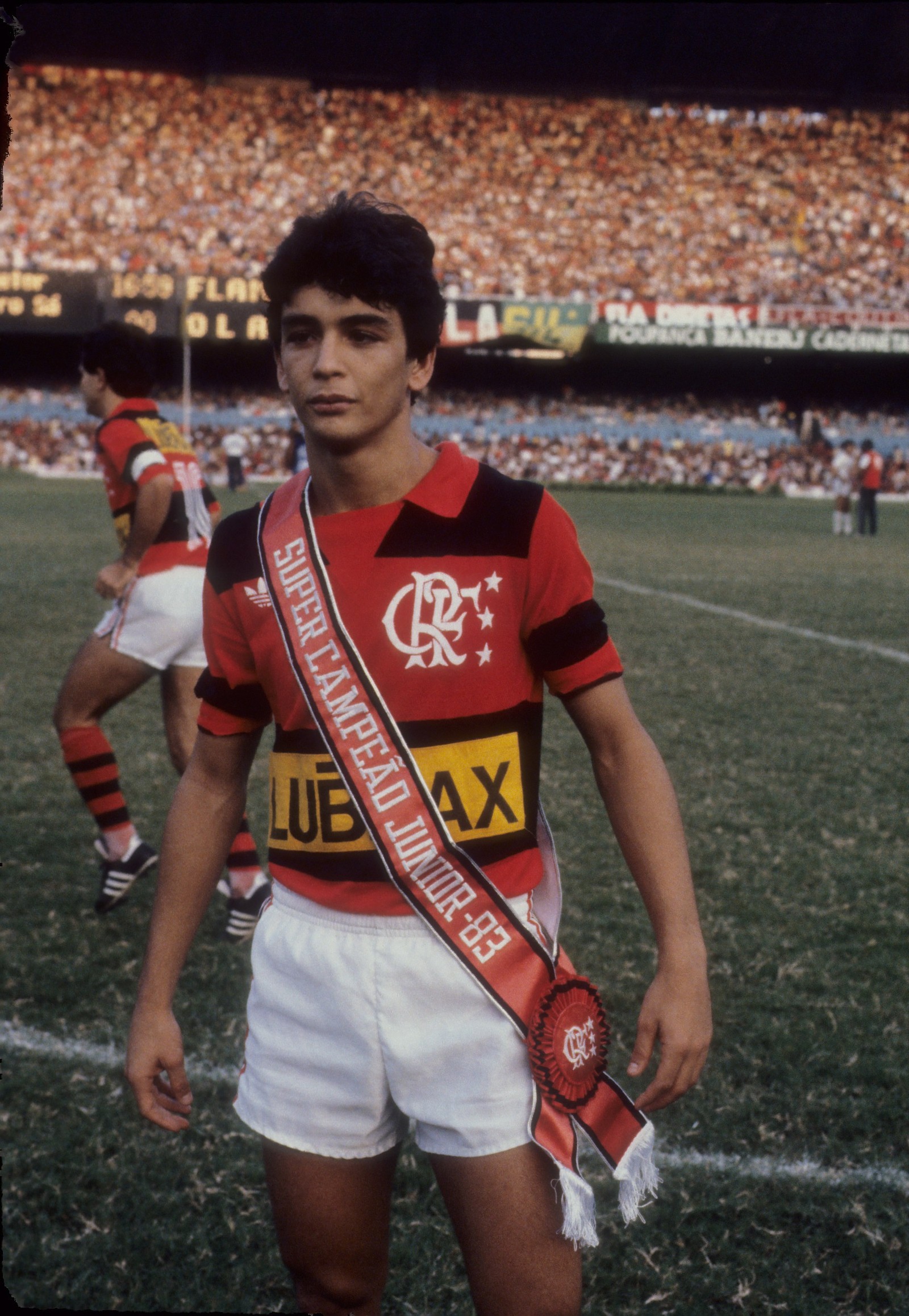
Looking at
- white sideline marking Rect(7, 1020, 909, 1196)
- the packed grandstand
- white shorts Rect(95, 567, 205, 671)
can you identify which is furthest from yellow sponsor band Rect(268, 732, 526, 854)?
the packed grandstand

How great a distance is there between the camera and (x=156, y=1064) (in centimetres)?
199

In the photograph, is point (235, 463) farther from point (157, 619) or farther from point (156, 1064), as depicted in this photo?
point (156, 1064)

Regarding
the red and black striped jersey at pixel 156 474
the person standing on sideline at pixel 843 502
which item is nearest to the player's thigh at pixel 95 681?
the red and black striped jersey at pixel 156 474

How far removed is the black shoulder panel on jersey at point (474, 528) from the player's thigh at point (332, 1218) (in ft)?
3.07

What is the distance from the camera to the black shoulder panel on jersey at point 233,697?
6.50 feet

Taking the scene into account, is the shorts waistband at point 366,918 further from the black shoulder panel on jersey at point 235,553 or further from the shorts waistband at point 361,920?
the black shoulder panel on jersey at point 235,553

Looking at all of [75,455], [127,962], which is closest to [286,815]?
[127,962]

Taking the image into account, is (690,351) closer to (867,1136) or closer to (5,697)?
(5,697)

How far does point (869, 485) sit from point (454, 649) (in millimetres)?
21805

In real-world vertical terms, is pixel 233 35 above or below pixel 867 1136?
above

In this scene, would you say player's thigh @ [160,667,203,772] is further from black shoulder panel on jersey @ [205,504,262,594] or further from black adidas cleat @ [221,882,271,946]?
black shoulder panel on jersey @ [205,504,262,594]

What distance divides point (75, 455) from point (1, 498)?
12.4 m

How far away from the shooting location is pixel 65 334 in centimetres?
3669

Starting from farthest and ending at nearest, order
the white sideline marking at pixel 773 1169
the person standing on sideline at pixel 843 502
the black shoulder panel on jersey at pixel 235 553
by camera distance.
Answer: the person standing on sideline at pixel 843 502 → the white sideline marking at pixel 773 1169 → the black shoulder panel on jersey at pixel 235 553
